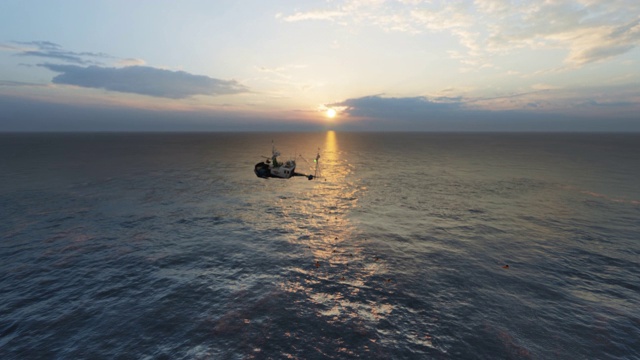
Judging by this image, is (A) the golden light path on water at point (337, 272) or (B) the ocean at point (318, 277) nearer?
(B) the ocean at point (318, 277)

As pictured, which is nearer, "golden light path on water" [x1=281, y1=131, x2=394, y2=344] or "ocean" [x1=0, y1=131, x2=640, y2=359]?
"ocean" [x1=0, y1=131, x2=640, y2=359]

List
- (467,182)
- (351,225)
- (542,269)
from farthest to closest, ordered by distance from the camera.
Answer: (467,182), (351,225), (542,269)

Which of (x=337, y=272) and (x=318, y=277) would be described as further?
(x=337, y=272)

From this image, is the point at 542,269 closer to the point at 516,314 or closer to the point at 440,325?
the point at 516,314

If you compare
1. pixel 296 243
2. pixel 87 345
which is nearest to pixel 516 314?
pixel 296 243
